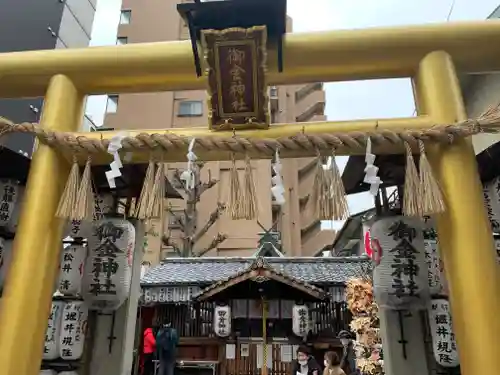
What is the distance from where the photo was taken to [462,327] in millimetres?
2906

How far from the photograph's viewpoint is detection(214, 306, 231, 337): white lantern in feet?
38.6

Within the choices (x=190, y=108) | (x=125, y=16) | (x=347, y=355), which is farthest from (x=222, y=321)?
(x=125, y=16)

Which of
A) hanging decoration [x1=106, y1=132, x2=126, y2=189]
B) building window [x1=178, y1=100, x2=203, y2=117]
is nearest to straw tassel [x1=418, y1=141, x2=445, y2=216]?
hanging decoration [x1=106, y1=132, x2=126, y2=189]

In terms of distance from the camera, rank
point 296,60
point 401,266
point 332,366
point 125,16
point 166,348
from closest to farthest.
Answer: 1. point 296,60
2. point 401,266
3. point 332,366
4. point 166,348
5. point 125,16

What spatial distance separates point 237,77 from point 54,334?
11.4ft

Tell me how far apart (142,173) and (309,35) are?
2410mm

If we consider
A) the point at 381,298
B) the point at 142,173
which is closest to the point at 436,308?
the point at 381,298

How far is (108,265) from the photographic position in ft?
14.9

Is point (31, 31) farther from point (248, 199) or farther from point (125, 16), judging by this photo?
point (125, 16)

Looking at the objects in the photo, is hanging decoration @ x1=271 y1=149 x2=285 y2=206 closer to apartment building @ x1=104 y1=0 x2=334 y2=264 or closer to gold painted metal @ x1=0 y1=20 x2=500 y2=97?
gold painted metal @ x1=0 y1=20 x2=500 y2=97

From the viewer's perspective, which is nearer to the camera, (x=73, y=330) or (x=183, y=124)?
(x=73, y=330)

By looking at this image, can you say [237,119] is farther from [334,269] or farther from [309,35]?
[334,269]

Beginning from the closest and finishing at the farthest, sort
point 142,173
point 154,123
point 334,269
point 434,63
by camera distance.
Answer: point 434,63 → point 142,173 → point 334,269 → point 154,123

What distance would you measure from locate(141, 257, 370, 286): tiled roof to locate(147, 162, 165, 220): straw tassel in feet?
28.8
